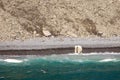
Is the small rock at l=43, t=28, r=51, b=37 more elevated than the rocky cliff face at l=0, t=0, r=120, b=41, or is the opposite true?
the rocky cliff face at l=0, t=0, r=120, b=41

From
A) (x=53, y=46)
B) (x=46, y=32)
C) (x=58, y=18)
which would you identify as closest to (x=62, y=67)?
(x=53, y=46)

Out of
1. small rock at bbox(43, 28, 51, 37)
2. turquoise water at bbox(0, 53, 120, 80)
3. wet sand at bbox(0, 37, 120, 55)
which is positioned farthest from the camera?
small rock at bbox(43, 28, 51, 37)

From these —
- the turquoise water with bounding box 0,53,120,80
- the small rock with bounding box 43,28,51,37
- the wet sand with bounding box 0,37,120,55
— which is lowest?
Result: the turquoise water with bounding box 0,53,120,80

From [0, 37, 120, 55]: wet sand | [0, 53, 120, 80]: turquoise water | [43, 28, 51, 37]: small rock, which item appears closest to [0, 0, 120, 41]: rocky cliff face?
[43, 28, 51, 37]: small rock

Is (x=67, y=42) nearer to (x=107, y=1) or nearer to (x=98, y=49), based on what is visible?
(x=98, y=49)

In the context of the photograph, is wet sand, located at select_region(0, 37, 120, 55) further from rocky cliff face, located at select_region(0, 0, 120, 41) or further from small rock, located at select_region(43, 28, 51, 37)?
rocky cliff face, located at select_region(0, 0, 120, 41)

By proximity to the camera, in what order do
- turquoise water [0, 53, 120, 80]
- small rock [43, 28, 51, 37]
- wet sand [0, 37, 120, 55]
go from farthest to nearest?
small rock [43, 28, 51, 37] → wet sand [0, 37, 120, 55] → turquoise water [0, 53, 120, 80]

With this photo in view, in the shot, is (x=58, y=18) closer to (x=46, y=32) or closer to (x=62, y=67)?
(x=46, y=32)

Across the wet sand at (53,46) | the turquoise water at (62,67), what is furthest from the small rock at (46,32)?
the turquoise water at (62,67)
